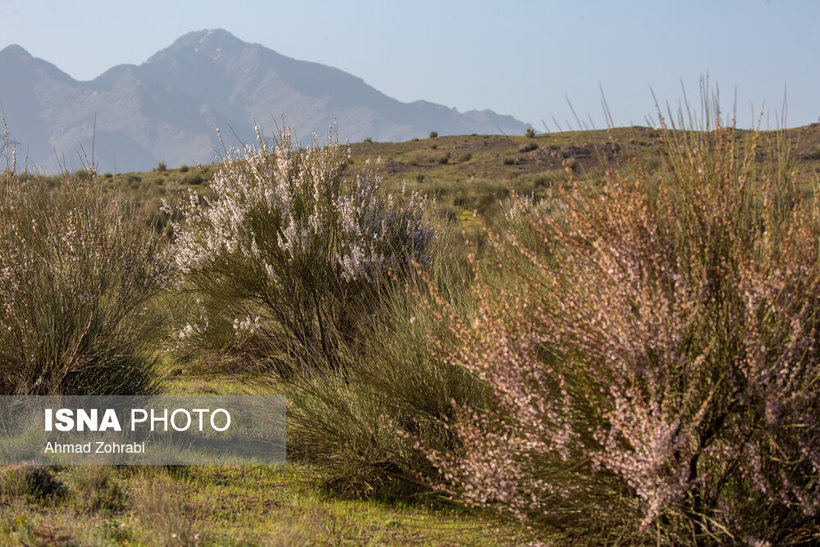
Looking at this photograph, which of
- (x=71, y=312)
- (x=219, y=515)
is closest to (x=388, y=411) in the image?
(x=219, y=515)

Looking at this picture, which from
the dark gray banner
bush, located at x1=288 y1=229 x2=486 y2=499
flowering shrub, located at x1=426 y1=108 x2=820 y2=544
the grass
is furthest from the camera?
the dark gray banner

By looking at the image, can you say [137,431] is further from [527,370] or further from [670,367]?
[670,367]

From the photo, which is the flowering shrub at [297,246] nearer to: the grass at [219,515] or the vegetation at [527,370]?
the vegetation at [527,370]

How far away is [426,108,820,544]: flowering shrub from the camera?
3.55 m

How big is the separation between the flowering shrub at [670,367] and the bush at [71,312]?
441 centimetres

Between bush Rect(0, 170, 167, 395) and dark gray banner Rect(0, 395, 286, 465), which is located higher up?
bush Rect(0, 170, 167, 395)

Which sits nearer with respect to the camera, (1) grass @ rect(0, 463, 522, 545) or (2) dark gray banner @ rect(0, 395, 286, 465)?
(1) grass @ rect(0, 463, 522, 545)

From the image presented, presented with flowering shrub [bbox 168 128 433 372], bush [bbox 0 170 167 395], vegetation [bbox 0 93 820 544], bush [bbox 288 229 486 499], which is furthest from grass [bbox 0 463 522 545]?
flowering shrub [bbox 168 128 433 372]

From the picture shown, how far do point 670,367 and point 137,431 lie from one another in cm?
552

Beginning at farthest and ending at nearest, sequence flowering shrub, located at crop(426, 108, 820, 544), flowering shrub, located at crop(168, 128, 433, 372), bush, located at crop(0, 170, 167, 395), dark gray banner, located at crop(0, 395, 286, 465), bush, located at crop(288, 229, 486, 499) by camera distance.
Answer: flowering shrub, located at crop(168, 128, 433, 372) < bush, located at crop(0, 170, 167, 395) < dark gray banner, located at crop(0, 395, 286, 465) < bush, located at crop(288, 229, 486, 499) < flowering shrub, located at crop(426, 108, 820, 544)

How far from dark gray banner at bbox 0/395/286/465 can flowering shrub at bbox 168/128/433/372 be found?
1.06m

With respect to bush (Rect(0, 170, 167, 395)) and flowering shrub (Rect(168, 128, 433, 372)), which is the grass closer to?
bush (Rect(0, 170, 167, 395))

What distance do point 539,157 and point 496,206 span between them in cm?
1785

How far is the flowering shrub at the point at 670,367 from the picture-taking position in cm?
355
